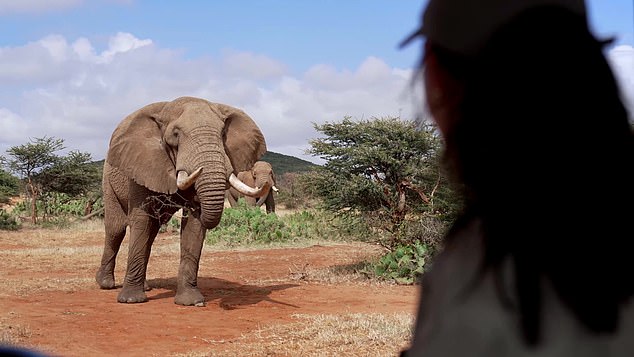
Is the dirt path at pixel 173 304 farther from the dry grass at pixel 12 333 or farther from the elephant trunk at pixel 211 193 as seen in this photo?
the elephant trunk at pixel 211 193

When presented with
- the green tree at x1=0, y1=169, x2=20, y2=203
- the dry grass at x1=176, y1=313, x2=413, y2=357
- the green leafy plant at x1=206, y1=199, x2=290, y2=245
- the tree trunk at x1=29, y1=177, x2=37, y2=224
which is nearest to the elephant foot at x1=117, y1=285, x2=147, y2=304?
the dry grass at x1=176, y1=313, x2=413, y2=357

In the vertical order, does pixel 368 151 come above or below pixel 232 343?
above

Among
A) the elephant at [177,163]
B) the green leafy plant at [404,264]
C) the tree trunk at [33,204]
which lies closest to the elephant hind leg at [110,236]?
the elephant at [177,163]

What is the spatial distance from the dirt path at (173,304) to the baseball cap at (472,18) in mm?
5181

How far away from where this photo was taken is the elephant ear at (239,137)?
32.0 ft

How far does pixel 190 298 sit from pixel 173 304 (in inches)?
12.3

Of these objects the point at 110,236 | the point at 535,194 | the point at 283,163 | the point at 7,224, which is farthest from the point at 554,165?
the point at 283,163

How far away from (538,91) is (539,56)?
54mm

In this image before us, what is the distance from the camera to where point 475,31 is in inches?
47.6

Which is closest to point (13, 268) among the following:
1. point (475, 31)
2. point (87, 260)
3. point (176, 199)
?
point (87, 260)

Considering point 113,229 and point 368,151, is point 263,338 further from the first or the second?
point 368,151

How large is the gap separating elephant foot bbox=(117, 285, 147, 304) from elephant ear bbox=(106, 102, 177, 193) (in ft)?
4.40

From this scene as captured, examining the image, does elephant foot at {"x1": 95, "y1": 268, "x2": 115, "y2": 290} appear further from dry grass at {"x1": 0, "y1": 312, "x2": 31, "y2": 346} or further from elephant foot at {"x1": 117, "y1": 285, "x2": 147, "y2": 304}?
dry grass at {"x1": 0, "y1": 312, "x2": 31, "y2": 346}

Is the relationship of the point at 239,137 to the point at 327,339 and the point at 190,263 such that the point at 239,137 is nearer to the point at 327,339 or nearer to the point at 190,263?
the point at 190,263
